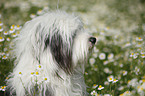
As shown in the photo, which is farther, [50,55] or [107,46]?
[107,46]

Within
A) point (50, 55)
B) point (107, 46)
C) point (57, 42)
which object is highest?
point (57, 42)

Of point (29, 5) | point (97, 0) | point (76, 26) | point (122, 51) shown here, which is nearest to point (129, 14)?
point (97, 0)

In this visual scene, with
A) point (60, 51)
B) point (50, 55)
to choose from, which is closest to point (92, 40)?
point (60, 51)

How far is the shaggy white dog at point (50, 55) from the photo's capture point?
8.58 ft

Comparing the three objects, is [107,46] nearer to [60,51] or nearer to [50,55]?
[60,51]

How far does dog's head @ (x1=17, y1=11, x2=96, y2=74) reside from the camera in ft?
8.64

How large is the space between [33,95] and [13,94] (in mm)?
419

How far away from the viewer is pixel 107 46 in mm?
5531

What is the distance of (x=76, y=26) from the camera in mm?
2867

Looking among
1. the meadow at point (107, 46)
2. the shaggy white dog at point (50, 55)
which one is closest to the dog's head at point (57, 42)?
the shaggy white dog at point (50, 55)

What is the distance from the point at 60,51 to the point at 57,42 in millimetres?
135

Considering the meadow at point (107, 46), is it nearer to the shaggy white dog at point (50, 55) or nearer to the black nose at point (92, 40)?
the shaggy white dog at point (50, 55)

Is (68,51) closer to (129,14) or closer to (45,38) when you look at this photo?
(45,38)

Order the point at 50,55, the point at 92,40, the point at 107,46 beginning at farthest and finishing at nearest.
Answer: the point at 107,46 → the point at 92,40 → the point at 50,55
